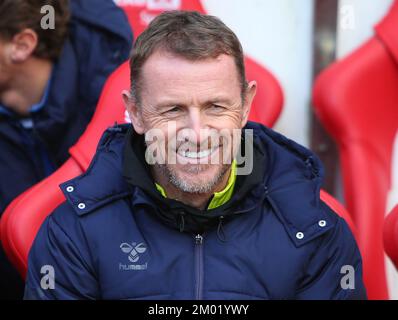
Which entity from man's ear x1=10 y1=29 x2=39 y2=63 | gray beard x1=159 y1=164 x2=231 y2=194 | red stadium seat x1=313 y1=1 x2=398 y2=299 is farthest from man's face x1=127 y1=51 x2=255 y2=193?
man's ear x1=10 y1=29 x2=39 y2=63

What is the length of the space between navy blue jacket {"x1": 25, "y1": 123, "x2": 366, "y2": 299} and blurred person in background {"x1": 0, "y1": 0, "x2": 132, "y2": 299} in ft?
1.87

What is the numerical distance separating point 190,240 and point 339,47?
983 mm

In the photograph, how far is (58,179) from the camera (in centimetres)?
164

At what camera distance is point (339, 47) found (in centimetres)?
215

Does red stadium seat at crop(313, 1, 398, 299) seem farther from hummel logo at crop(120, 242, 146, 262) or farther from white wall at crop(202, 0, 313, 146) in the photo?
hummel logo at crop(120, 242, 146, 262)

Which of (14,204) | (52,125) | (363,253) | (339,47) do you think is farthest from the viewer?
(339,47)

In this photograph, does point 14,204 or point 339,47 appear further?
point 339,47

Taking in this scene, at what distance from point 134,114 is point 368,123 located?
0.73 meters

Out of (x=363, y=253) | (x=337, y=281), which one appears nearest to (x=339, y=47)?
(x=363, y=253)

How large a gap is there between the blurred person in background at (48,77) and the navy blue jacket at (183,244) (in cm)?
57

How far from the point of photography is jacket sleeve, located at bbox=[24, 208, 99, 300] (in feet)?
4.41

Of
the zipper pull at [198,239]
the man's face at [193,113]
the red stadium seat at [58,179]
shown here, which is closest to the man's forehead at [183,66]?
the man's face at [193,113]

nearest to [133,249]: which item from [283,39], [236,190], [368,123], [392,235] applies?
[236,190]
